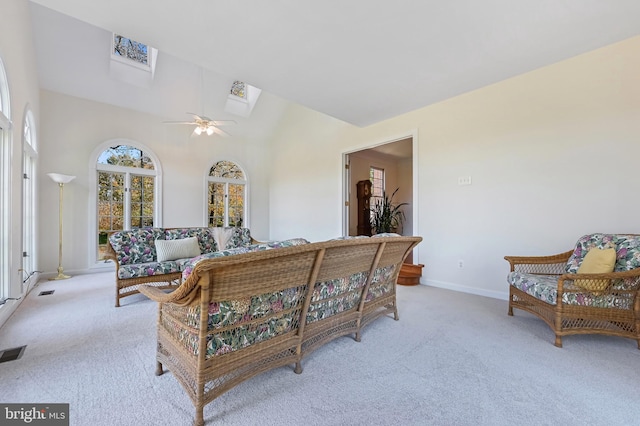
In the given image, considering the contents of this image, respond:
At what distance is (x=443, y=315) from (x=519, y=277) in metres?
0.81

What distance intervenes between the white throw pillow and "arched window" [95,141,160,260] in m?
2.48

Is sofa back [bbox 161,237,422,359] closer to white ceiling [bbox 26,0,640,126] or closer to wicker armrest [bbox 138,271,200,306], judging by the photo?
wicker armrest [bbox 138,271,200,306]

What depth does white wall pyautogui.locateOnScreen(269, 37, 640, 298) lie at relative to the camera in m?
2.64

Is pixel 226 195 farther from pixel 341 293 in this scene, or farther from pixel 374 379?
pixel 374 379

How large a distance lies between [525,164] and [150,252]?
4.91 m

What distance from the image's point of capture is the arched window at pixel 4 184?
2.52 metres

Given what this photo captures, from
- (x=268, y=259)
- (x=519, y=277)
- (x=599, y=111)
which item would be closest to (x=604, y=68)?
(x=599, y=111)

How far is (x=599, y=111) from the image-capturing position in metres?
2.73

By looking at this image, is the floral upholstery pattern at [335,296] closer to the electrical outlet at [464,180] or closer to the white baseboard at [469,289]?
the white baseboard at [469,289]

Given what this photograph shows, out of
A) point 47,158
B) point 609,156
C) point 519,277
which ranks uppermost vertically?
point 47,158

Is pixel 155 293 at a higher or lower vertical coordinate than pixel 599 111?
lower

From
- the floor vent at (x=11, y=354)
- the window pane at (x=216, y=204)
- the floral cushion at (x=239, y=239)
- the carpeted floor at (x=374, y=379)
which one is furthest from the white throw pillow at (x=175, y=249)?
the window pane at (x=216, y=204)

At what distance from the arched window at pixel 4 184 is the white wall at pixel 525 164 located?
15.2 feet

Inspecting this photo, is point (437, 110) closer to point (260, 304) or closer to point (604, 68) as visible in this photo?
point (604, 68)
